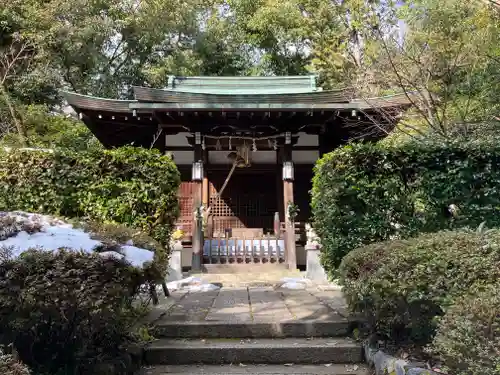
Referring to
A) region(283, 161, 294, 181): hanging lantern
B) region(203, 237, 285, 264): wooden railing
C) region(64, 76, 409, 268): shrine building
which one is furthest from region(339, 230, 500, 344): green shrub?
region(283, 161, 294, 181): hanging lantern

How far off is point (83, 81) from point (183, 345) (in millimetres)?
18635

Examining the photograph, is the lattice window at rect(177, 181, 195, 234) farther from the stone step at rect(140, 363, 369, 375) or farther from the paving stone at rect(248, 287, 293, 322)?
the stone step at rect(140, 363, 369, 375)

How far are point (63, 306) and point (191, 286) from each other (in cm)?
462

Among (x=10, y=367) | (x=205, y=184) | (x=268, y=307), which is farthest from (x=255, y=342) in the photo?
(x=205, y=184)

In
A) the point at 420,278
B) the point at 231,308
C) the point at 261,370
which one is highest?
the point at 420,278

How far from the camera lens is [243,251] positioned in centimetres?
966

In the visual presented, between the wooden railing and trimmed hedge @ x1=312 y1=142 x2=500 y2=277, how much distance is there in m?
4.00

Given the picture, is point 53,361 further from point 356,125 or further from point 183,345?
point 356,125

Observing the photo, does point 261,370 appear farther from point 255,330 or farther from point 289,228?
point 289,228

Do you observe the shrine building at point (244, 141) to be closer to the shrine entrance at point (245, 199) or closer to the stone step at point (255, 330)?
the shrine entrance at point (245, 199)

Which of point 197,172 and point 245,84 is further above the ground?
point 245,84

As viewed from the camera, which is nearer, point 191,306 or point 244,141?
point 191,306

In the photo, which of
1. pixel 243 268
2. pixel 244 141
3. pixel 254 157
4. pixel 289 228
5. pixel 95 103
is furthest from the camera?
pixel 254 157

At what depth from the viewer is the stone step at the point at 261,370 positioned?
3434mm
